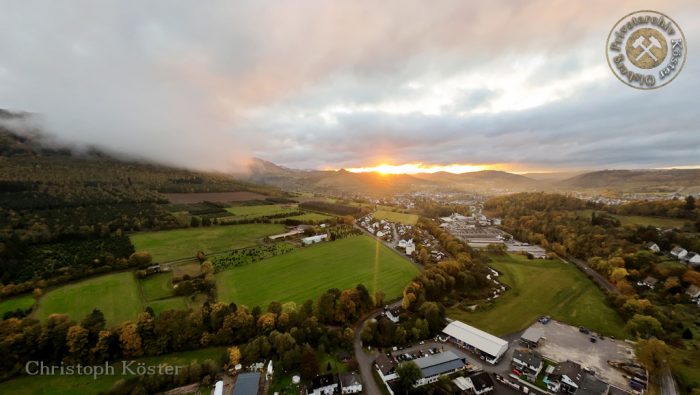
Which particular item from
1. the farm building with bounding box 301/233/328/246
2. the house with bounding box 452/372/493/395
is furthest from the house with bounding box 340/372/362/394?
the farm building with bounding box 301/233/328/246

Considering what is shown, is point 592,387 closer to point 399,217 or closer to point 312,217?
point 399,217

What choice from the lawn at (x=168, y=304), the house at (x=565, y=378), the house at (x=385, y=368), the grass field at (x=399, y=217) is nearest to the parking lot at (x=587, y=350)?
the house at (x=565, y=378)

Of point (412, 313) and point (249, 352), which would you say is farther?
point (412, 313)

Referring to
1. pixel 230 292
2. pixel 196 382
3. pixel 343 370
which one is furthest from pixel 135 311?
pixel 343 370

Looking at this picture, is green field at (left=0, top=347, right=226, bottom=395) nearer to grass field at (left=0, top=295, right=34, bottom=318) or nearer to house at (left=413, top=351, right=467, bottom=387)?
grass field at (left=0, top=295, right=34, bottom=318)

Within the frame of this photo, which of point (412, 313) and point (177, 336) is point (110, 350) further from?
point (412, 313)

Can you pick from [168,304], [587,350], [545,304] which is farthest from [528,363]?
[168,304]

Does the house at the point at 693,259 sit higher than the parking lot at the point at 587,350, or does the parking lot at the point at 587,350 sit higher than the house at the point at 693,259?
the house at the point at 693,259

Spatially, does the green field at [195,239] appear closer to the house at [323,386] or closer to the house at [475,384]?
the house at [323,386]
